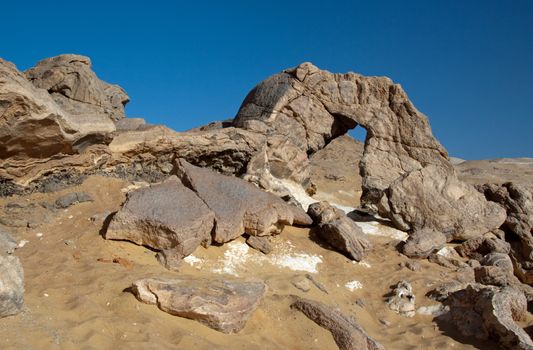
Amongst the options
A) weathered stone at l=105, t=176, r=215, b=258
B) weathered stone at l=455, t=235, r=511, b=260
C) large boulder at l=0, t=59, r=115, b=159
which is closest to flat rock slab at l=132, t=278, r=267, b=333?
weathered stone at l=105, t=176, r=215, b=258

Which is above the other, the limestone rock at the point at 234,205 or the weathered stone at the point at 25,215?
the limestone rock at the point at 234,205

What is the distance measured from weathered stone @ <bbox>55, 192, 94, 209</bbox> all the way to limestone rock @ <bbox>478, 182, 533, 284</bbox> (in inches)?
283

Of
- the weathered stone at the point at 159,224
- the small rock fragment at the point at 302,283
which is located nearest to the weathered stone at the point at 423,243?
the small rock fragment at the point at 302,283

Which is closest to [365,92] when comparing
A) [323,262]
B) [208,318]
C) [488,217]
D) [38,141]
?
[488,217]

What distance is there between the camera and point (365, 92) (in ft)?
32.1

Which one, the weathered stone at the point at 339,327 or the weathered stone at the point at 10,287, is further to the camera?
the weathered stone at the point at 339,327

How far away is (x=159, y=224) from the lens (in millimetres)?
5172

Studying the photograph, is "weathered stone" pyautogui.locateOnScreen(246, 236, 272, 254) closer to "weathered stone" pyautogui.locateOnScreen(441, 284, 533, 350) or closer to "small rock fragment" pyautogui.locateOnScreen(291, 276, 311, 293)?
"small rock fragment" pyautogui.locateOnScreen(291, 276, 311, 293)

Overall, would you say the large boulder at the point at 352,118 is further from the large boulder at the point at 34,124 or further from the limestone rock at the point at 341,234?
the large boulder at the point at 34,124

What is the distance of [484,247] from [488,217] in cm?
64

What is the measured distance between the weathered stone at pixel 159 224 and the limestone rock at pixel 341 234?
7.28 ft

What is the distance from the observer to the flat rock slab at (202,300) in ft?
12.2

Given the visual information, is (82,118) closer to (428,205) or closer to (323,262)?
(323,262)

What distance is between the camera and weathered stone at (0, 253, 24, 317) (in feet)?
10.2
